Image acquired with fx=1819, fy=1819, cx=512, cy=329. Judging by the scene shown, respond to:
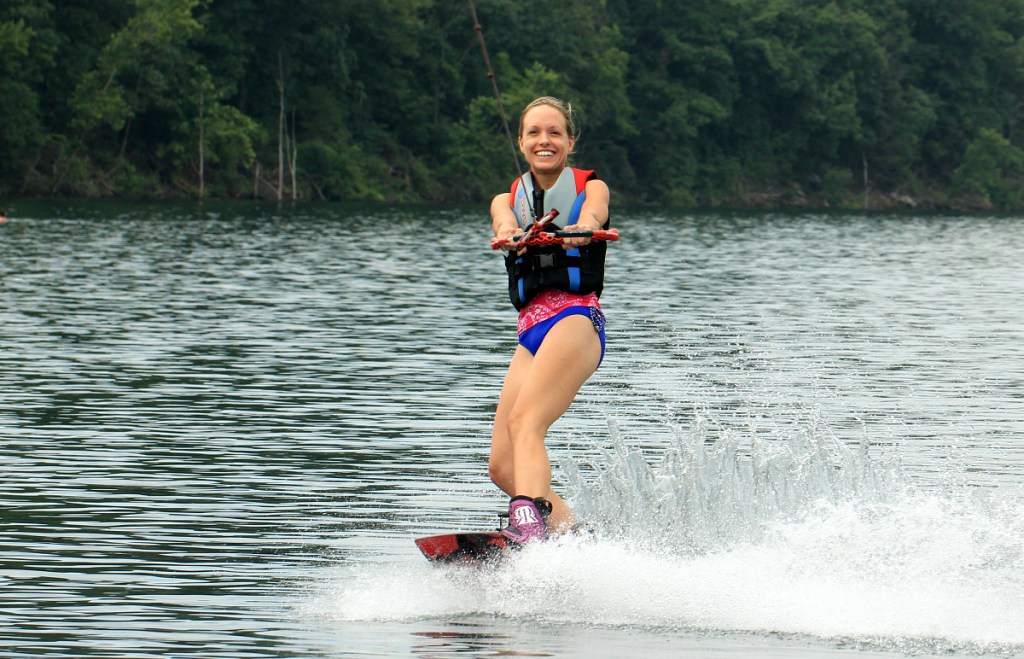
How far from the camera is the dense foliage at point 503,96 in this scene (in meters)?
75.2

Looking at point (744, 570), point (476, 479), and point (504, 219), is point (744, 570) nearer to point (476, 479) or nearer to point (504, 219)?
point (504, 219)

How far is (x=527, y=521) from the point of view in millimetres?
7219

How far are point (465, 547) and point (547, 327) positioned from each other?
3.19ft

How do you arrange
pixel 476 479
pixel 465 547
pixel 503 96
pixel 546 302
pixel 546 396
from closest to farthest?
pixel 465 547, pixel 546 396, pixel 546 302, pixel 476 479, pixel 503 96

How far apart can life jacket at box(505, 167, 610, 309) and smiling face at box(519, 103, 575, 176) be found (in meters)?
0.09

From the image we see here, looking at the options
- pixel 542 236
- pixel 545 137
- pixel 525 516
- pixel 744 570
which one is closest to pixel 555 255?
pixel 542 236

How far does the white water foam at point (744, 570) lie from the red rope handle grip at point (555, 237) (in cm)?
121

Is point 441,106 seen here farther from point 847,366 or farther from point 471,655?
point 471,655

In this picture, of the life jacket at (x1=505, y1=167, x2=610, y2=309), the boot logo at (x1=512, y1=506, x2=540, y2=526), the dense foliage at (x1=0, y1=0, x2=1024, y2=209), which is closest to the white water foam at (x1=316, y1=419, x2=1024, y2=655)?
the boot logo at (x1=512, y1=506, x2=540, y2=526)

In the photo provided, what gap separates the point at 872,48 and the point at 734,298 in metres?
82.4

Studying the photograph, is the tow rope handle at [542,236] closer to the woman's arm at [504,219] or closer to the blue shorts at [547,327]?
the woman's arm at [504,219]

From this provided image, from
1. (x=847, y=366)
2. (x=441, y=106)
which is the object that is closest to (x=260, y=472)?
(x=847, y=366)

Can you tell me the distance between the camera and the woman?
7.43 metres

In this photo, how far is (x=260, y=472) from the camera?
11086 mm
